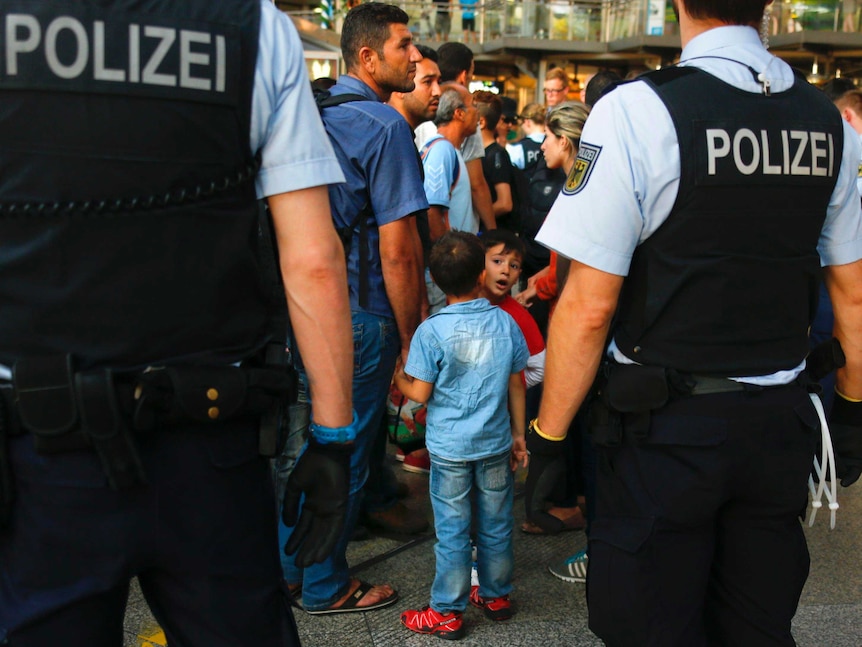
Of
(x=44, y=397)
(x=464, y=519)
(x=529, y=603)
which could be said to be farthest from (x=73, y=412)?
(x=529, y=603)

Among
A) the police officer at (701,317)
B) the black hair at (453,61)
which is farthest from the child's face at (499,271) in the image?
the black hair at (453,61)

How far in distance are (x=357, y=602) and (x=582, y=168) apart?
1855mm

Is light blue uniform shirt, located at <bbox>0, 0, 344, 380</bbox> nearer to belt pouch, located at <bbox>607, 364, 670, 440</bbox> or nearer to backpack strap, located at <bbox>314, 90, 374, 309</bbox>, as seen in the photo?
belt pouch, located at <bbox>607, 364, 670, 440</bbox>

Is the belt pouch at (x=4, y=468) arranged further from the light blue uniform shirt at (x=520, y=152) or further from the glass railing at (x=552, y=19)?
the glass railing at (x=552, y=19)

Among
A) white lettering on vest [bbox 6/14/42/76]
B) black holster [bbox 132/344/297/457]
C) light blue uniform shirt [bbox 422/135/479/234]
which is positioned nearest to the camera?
white lettering on vest [bbox 6/14/42/76]

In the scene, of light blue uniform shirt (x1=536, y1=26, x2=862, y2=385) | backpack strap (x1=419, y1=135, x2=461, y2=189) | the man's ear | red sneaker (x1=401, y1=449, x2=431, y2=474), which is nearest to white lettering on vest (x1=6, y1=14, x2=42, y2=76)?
light blue uniform shirt (x1=536, y1=26, x2=862, y2=385)

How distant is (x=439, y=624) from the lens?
2930mm

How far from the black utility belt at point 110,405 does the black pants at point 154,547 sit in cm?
3

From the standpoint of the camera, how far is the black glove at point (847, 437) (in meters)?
2.31

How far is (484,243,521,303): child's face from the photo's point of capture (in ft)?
11.5

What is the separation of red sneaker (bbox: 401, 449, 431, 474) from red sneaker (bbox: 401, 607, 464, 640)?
4.97 ft

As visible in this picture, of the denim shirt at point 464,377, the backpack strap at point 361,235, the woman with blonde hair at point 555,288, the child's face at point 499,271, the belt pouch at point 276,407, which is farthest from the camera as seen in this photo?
the woman with blonde hair at point 555,288

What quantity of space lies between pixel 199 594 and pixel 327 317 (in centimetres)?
55

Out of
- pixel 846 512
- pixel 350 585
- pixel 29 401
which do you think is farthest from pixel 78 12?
pixel 846 512
